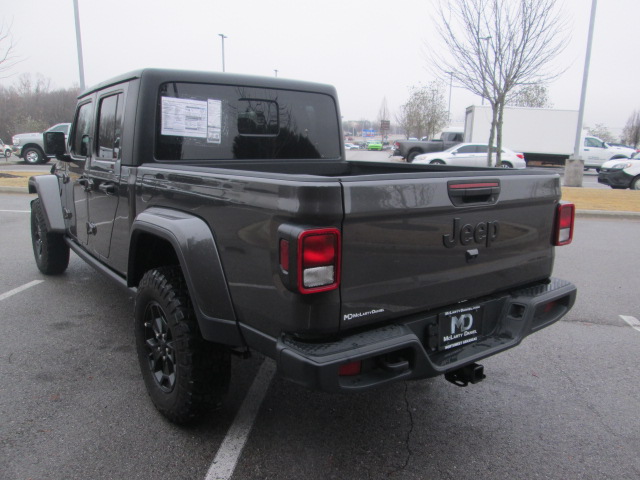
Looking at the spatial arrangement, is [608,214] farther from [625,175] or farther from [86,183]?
[86,183]

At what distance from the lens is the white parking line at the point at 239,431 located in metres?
2.34

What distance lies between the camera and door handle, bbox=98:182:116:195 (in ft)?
10.9

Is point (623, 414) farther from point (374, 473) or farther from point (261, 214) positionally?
point (261, 214)

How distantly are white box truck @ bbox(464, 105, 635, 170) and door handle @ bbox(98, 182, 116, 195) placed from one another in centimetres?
2481

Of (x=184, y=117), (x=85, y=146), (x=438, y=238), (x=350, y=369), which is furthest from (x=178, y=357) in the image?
(x=85, y=146)

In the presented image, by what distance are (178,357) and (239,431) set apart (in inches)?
21.6

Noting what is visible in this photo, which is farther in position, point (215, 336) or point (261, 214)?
point (215, 336)

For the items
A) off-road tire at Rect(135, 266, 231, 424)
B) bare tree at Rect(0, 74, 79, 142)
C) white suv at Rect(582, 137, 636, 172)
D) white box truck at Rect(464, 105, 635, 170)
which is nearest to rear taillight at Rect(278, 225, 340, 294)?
off-road tire at Rect(135, 266, 231, 424)

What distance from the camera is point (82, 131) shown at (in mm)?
4398

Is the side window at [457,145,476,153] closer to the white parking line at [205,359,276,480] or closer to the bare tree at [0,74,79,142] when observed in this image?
the white parking line at [205,359,276,480]

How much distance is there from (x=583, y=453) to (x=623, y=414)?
58cm

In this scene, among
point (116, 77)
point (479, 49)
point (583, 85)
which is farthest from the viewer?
point (583, 85)

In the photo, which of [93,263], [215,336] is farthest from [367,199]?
[93,263]

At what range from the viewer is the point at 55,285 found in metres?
5.20
